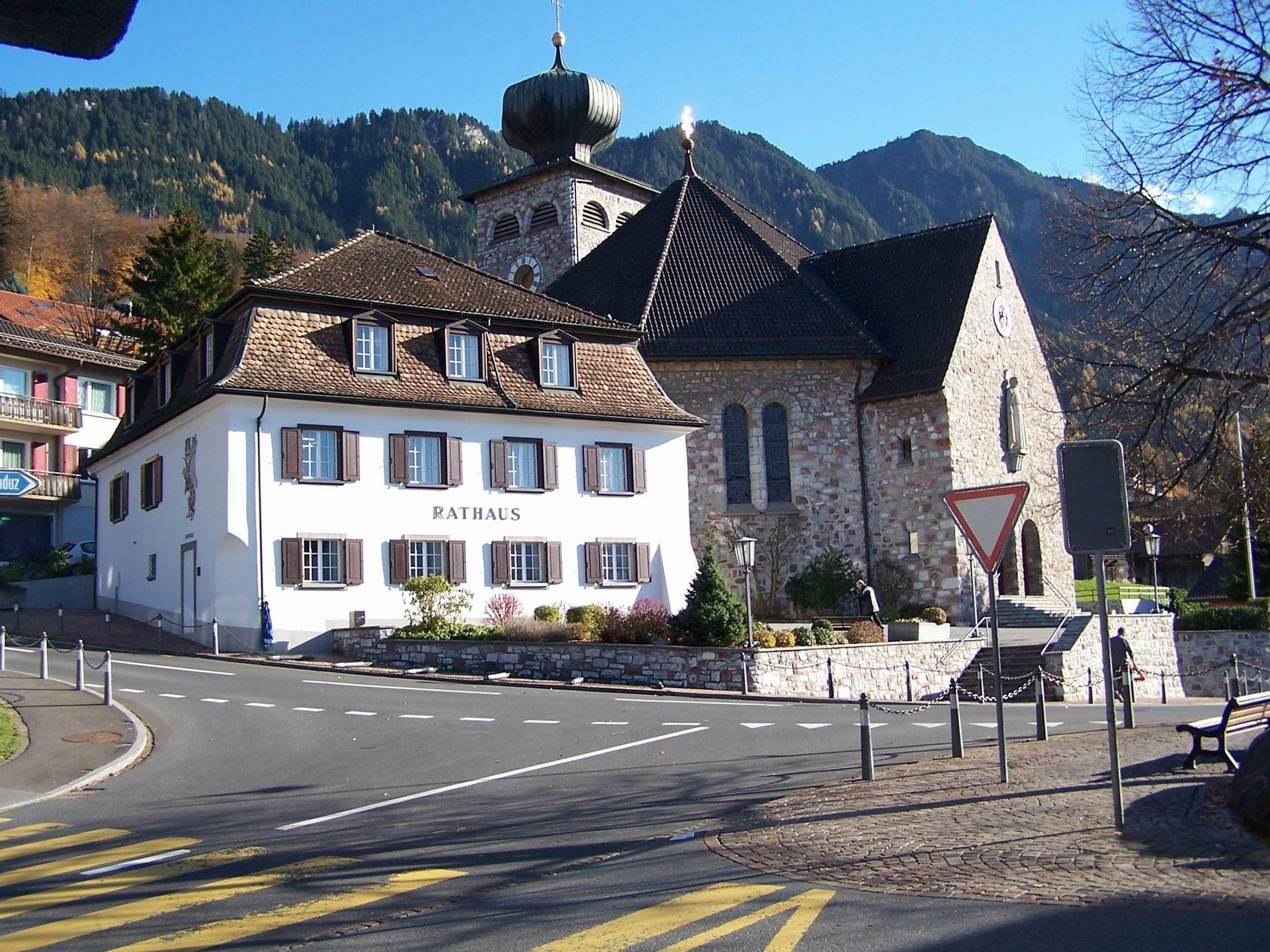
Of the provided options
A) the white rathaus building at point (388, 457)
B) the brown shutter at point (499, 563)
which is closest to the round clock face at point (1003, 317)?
the white rathaus building at point (388, 457)

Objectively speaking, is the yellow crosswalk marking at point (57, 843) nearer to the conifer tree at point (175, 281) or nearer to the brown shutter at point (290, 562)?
the brown shutter at point (290, 562)

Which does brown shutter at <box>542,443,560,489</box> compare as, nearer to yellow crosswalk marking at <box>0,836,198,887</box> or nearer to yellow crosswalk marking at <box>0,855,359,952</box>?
yellow crosswalk marking at <box>0,836,198,887</box>

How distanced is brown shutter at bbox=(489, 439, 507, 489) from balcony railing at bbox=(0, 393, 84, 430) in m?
24.8

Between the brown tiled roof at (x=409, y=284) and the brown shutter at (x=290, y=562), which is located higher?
the brown tiled roof at (x=409, y=284)

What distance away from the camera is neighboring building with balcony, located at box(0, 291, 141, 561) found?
48000mm

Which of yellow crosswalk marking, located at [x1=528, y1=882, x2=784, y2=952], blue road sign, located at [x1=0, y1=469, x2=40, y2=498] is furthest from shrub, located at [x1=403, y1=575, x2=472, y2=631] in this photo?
yellow crosswalk marking, located at [x1=528, y1=882, x2=784, y2=952]

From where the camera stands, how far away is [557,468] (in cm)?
3259

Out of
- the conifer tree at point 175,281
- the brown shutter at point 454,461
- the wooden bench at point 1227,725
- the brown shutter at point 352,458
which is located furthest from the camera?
the conifer tree at point 175,281

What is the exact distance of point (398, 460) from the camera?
30359 millimetres

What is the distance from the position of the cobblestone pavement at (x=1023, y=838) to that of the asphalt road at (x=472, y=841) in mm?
365

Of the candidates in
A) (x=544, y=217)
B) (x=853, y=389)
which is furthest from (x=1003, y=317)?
(x=544, y=217)

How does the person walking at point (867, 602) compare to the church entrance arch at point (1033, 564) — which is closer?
the person walking at point (867, 602)

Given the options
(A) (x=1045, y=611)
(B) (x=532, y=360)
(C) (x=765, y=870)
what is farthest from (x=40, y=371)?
(C) (x=765, y=870)

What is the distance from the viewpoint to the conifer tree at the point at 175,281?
54.8 m
